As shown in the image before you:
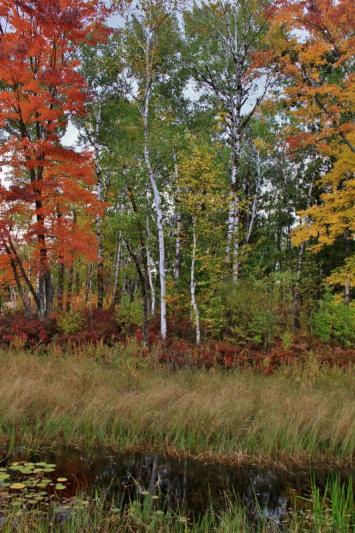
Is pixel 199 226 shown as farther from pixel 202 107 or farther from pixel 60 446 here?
pixel 202 107

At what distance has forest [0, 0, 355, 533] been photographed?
604 cm

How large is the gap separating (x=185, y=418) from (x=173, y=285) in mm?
9385

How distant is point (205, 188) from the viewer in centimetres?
1240

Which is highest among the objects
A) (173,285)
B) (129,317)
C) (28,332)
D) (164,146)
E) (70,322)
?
(164,146)

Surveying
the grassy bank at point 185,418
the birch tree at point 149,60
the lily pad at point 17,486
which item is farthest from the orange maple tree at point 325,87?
the lily pad at point 17,486

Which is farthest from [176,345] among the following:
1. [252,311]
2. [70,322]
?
[70,322]

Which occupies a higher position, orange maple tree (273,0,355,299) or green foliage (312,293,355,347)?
orange maple tree (273,0,355,299)

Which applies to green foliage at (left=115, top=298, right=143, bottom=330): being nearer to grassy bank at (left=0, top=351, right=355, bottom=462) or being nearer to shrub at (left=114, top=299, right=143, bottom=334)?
shrub at (left=114, top=299, right=143, bottom=334)

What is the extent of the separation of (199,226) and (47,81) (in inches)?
250

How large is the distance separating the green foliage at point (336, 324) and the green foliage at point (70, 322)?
24.7ft

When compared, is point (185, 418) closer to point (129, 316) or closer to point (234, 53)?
point (129, 316)

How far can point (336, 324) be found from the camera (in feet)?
44.2

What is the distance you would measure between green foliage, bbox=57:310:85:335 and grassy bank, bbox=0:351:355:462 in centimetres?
586

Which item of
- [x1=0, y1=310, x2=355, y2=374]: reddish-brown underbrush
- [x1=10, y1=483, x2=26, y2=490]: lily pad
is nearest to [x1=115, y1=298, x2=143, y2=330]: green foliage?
[x1=0, y1=310, x2=355, y2=374]: reddish-brown underbrush
